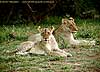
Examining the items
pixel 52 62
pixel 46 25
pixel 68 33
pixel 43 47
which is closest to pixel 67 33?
pixel 68 33

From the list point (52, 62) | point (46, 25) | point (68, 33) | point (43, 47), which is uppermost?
point (46, 25)

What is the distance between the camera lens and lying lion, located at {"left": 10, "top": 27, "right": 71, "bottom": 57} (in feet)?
26.5

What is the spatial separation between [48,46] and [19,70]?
1384 millimetres

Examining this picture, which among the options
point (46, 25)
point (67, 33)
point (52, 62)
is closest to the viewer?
point (52, 62)

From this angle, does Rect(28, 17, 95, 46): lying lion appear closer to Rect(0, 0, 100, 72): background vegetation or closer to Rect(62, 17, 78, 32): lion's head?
Rect(62, 17, 78, 32): lion's head

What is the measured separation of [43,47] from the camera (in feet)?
26.7

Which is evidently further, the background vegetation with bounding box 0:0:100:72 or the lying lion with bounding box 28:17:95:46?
the lying lion with bounding box 28:17:95:46

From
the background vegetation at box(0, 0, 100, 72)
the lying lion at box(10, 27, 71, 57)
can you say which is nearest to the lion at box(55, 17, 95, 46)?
the background vegetation at box(0, 0, 100, 72)

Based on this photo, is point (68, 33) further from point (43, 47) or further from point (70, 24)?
point (43, 47)

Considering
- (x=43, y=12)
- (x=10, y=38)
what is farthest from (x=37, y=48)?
(x=43, y=12)

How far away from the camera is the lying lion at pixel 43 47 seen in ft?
26.5

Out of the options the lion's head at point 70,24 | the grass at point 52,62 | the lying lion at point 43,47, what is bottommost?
the grass at point 52,62

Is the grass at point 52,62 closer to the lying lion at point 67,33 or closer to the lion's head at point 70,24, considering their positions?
the lying lion at point 67,33

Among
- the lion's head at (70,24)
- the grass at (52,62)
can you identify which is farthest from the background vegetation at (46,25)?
the lion's head at (70,24)
